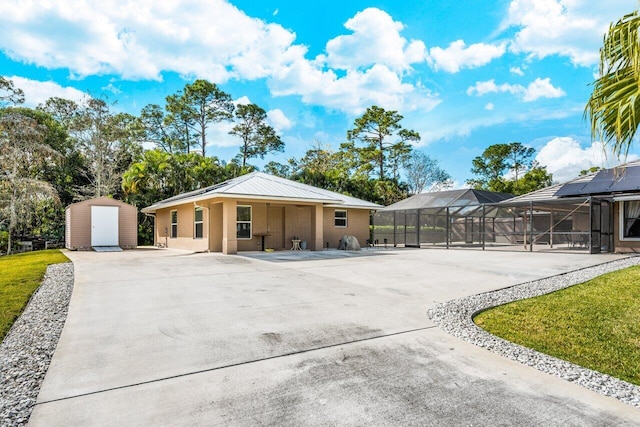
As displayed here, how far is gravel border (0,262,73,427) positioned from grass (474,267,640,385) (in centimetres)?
479

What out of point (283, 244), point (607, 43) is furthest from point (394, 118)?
point (607, 43)

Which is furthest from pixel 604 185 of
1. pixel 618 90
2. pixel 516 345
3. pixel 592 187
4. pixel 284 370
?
pixel 284 370

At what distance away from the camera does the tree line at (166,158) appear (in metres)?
19.0

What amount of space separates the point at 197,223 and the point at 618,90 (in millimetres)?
15374

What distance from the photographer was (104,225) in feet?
58.4

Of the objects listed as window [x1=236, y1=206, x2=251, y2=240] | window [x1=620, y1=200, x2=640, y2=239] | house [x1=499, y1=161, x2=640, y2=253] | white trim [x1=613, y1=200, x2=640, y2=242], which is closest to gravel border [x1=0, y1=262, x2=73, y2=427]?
window [x1=236, y1=206, x2=251, y2=240]

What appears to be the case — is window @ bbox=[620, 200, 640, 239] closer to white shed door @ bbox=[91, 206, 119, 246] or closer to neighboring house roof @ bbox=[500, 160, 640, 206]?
neighboring house roof @ bbox=[500, 160, 640, 206]

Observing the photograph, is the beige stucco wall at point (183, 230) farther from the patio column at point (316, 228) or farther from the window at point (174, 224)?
the patio column at point (316, 228)

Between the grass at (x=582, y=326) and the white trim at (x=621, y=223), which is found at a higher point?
the white trim at (x=621, y=223)

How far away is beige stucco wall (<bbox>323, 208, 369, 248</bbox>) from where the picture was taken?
719 inches

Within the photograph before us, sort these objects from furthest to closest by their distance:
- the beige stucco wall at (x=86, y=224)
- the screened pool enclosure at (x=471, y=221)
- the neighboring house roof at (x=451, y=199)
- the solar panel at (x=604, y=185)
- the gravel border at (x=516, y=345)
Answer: the neighboring house roof at (x=451, y=199) < the screened pool enclosure at (x=471, y=221) < the beige stucco wall at (x=86, y=224) < the solar panel at (x=604, y=185) < the gravel border at (x=516, y=345)

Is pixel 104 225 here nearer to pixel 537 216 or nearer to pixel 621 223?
pixel 621 223

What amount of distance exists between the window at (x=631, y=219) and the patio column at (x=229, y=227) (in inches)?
621

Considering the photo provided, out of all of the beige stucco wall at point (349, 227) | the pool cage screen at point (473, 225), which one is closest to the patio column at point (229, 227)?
the beige stucco wall at point (349, 227)
